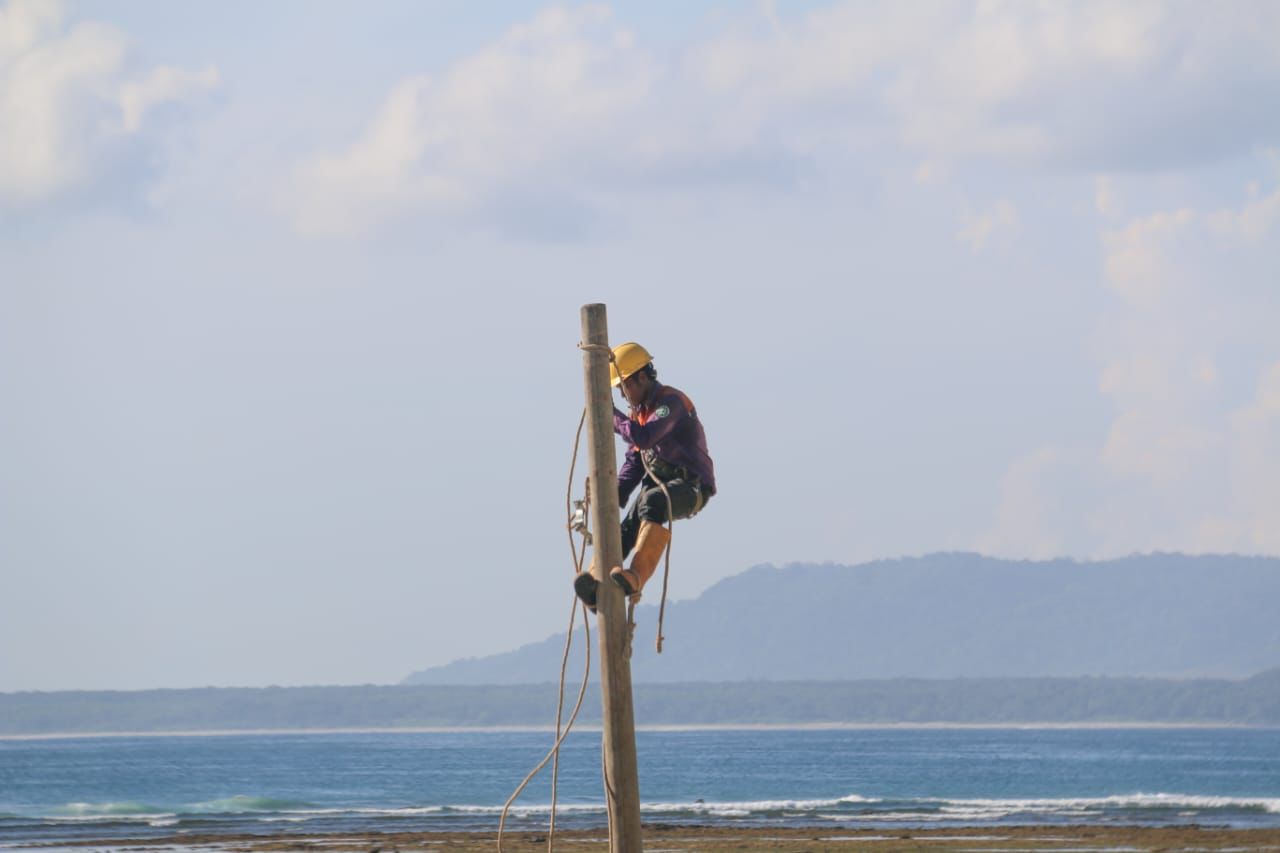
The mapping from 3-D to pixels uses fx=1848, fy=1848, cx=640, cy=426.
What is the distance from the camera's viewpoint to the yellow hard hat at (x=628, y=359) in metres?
12.8

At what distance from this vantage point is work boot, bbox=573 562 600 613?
12.6 m

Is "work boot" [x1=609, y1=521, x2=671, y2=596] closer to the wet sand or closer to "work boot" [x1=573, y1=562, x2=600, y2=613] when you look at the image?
"work boot" [x1=573, y1=562, x2=600, y2=613]

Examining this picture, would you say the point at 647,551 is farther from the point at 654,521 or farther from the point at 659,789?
the point at 659,789

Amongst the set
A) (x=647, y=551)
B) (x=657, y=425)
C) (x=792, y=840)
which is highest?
(x=657, y=425)

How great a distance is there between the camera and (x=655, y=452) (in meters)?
13.0

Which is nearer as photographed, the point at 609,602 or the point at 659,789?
the point at 609,602

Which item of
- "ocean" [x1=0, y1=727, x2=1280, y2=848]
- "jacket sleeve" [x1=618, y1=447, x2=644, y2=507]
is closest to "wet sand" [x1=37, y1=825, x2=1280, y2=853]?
"ocean" [x1=0, y1=727, x2=1280, y2=848]

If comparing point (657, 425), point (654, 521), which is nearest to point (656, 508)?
point (654, 521)

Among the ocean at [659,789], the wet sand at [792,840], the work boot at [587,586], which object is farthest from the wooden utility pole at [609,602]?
the ocean at [659,789]

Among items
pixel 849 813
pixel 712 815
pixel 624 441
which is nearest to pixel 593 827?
pixel 712 815

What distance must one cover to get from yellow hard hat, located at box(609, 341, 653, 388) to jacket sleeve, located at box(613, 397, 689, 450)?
322mm

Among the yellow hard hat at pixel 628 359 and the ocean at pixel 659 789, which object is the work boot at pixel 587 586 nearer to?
the yellow hard hat at pixel 628 359

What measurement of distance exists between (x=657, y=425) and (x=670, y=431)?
0.10 meters

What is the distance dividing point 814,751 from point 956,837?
5665 inches
